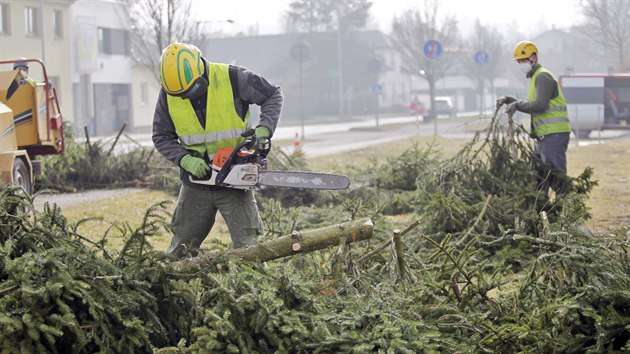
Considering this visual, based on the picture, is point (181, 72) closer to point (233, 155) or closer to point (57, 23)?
point (233, 155)

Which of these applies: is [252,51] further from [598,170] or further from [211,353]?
[211,353]

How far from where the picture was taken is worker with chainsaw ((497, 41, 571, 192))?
9969mm

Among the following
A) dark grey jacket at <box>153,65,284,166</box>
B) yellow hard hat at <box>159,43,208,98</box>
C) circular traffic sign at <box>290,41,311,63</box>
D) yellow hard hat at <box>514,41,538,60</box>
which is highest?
circular traffic sign at <box>290,41,311,63</box>

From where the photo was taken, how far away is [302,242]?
211 inches

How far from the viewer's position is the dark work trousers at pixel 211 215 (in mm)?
6152

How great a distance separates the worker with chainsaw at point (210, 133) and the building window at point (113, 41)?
1908 inches

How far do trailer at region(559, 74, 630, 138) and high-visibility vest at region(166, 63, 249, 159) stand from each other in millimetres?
28929

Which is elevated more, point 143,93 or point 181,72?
point 143,93

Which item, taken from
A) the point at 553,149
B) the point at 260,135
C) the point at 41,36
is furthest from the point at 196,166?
the point at 41,36

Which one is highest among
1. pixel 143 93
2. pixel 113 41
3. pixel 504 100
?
pixel 113 41

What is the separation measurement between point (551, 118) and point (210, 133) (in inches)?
200

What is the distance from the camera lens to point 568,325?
186 inches

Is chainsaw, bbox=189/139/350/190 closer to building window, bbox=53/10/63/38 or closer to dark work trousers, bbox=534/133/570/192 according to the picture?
dark work trousers, bbox=534/133/570/192

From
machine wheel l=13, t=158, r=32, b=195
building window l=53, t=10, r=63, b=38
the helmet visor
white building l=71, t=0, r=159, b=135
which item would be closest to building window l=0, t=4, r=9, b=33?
building window l=53, t=10, r=63, b=38
